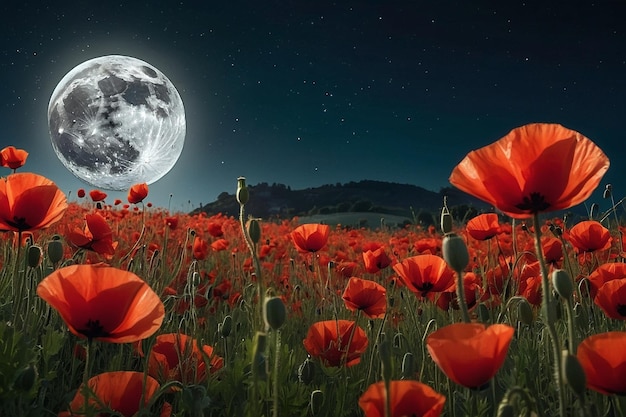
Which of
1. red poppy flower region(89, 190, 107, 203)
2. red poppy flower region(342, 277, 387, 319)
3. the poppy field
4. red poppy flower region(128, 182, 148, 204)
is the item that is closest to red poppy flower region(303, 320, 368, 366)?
the poppy field

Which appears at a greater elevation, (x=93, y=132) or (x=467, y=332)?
(x=93, y=132)

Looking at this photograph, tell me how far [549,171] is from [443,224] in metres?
0.38

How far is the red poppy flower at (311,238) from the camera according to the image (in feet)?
8.20

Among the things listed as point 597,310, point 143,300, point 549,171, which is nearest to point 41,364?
point 143,300

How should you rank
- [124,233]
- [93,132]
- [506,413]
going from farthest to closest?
1. [93,132]
2. [124,233]
3. [506,413]

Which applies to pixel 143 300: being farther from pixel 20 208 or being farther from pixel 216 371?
pixel 20 208

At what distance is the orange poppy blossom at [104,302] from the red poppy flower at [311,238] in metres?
1.44

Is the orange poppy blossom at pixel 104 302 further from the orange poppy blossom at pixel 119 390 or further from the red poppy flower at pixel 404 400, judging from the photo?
the red poppy flower at pixel 404 400

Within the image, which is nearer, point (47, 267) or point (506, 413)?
point (506, 413)

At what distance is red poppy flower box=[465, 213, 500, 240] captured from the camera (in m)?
2.59

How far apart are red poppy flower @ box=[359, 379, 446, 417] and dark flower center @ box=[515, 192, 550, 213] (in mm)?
440

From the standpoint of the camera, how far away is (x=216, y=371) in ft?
5.63

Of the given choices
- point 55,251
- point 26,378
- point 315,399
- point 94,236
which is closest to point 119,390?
point 26,378

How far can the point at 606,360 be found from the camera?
102cm
